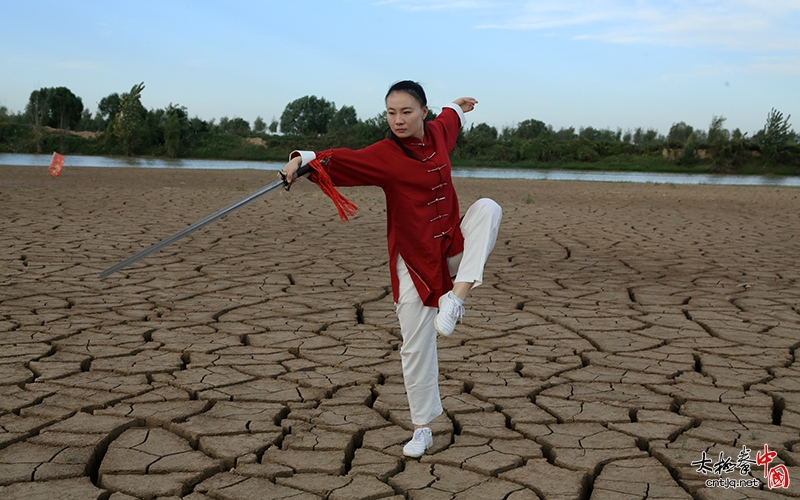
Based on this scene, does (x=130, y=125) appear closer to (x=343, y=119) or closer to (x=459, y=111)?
(x=343, y=119)

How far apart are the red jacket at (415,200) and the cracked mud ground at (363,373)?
2.28 feet

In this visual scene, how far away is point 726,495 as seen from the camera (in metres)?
2.61

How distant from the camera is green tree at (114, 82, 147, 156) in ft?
129

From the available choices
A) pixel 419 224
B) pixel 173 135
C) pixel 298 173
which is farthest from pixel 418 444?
pixel 173 135

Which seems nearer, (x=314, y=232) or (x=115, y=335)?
(x=115, y=335)

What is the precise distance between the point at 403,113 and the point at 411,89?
0.08 m

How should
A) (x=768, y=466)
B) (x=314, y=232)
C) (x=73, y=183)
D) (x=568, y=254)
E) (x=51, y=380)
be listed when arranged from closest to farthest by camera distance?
(x=768, y=466) → (x=51, y=380) → (x=568, y=254) → (x=314, y=232) → (x=73, y=183)

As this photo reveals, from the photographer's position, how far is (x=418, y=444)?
2.86m

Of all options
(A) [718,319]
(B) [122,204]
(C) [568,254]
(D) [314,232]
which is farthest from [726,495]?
(B) [122,204]

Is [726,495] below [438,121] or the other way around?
below

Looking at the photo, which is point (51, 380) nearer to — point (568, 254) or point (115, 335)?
point (115, 335)

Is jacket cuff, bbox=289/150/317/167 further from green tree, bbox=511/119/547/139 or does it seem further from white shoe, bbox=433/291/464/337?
green tree, bbox=511/119/547/139

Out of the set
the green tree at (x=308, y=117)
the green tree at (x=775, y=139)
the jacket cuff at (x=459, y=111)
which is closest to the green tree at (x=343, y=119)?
the green tree at (x=308, y=117)

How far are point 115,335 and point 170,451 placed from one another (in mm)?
1750
